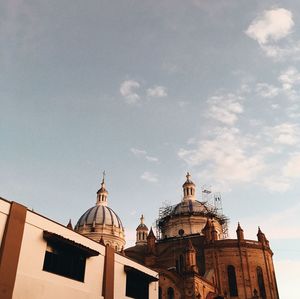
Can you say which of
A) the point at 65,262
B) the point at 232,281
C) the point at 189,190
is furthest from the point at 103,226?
the point at 65,262

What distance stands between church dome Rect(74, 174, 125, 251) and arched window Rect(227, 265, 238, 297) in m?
30.8

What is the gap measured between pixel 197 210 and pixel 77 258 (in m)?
40.3

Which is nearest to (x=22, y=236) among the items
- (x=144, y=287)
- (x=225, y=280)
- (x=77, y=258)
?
(x=77, y=258)

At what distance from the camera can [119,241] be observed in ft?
246

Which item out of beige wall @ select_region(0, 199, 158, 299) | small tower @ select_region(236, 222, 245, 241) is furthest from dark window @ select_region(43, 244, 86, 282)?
small tower @ select_region(236, 222, 245, 241)

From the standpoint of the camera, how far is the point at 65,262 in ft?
68.2

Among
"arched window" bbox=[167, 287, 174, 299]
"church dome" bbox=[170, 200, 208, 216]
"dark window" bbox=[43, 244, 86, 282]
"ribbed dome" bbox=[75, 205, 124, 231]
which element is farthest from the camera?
"ribbed dome" bbox=[75, 205, 124, 231]

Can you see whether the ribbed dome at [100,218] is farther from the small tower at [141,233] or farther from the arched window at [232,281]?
the arched window at [232,281]

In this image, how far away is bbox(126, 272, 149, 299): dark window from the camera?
84.1 ft

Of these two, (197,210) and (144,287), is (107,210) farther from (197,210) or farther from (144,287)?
(144,287)

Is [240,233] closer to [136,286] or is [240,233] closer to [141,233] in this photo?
[136,286]

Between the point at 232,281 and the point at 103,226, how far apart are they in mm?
34463

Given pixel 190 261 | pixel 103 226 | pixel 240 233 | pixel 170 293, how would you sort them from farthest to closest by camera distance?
pixel 103 226 → pixel 240 233 → pixel 190 261 → pixel 170 293

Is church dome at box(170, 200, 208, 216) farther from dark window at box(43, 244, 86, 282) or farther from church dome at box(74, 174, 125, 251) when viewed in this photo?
dark window at box(43, 244, 86, 282)
